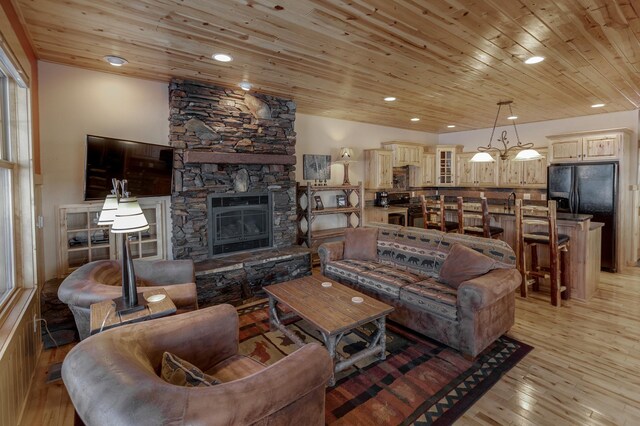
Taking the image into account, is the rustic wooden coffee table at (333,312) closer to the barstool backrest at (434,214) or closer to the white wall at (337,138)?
the barstool backrest at (434,214)

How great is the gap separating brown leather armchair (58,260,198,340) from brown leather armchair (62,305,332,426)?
0.72 metres

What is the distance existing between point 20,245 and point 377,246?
3.48 m

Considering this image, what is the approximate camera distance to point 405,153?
6.88 meters

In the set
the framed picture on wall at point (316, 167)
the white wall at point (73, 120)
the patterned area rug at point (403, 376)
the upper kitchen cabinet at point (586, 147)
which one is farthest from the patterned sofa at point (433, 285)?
the upper kitchen cabinet at point (586, 147)

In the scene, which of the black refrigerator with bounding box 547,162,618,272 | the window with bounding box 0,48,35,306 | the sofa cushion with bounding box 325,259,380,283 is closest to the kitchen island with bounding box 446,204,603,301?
the black refrigerator with bounding box 547,162,618,272

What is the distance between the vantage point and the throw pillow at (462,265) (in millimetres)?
3006

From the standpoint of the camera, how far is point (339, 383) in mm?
2453

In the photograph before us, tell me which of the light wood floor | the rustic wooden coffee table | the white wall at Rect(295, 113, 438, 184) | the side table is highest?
the white wall at Rect(295, 113, 438, 184)

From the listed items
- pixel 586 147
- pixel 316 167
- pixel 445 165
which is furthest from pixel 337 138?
pixel 586 147

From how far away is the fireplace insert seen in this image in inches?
Result: 170

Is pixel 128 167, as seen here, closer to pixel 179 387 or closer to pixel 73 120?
pixel 73 120

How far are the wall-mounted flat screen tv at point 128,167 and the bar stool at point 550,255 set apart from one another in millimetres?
4342

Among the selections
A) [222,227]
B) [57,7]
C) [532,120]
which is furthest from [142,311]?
[532,120]

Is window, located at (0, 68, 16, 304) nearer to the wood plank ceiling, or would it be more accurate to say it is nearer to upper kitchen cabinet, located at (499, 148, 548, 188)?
the wood plank ceiling
